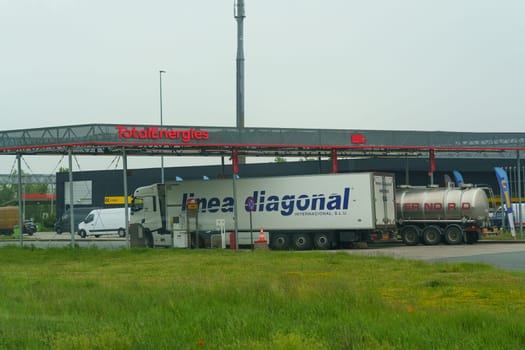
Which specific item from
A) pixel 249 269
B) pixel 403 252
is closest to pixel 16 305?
pixel 249 269

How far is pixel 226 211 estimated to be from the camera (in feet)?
118

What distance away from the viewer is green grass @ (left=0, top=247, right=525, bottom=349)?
9.16 metres

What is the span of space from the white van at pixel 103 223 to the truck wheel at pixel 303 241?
27573 millimetres

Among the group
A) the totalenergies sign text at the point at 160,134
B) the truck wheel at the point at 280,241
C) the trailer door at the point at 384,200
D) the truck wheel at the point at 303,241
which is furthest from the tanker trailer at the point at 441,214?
the totalenergies sign text at the point at 160,134

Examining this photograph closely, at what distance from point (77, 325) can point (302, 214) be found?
946 inches

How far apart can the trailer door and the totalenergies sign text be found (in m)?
7.96

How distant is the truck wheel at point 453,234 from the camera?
35.6m

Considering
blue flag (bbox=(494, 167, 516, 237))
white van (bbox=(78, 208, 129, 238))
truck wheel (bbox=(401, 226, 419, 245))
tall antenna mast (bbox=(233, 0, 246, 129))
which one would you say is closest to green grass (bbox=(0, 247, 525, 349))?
truck wheel (bbox=(401, 226, 419, 245))

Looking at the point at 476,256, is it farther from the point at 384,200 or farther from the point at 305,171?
the point at 305,171

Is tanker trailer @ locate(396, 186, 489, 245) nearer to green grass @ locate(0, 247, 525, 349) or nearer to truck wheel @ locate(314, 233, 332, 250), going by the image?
truck wheel @ locate(314, 233, 332, 250)

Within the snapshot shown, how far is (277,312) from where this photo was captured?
36.5ft

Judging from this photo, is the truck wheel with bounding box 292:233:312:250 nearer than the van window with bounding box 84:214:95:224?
Yes

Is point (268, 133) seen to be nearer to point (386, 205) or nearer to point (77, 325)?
point (386, 205)

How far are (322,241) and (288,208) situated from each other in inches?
82.6
